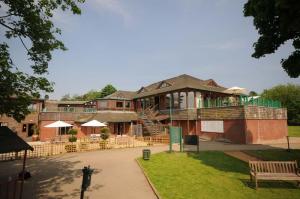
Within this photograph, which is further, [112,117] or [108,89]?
[108,89]

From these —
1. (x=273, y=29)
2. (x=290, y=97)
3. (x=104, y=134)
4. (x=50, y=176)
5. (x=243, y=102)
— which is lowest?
(x=50, y=176)

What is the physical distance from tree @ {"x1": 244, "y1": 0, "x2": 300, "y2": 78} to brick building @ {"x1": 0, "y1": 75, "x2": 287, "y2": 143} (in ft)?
36.5

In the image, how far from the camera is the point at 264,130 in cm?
2577

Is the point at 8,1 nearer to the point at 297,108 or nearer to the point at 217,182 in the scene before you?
the point at 217,182

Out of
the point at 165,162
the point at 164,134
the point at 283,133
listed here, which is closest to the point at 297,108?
the point at 283,133

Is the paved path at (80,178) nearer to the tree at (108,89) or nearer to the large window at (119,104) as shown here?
the large window at (119,104)

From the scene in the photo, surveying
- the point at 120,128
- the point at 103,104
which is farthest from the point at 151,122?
the point at 103,104

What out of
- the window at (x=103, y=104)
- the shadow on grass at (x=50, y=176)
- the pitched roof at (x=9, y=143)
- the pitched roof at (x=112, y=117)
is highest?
the window at (x=103, y=104)

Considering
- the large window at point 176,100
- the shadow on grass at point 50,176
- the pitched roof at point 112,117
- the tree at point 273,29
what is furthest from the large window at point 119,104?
the tree at point 273,29

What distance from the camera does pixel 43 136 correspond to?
32.3 meters

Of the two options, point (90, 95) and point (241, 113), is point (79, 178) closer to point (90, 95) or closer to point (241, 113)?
point (241, 113)

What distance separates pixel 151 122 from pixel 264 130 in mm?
14453

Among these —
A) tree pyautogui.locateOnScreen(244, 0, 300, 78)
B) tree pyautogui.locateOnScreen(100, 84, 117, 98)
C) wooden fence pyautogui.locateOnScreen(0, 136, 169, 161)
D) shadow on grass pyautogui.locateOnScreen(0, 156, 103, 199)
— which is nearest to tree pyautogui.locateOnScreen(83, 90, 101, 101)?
tree pyautogui.locateOnScreen(100, 84, 117, 98)

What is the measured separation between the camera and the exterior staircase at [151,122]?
28.0 meters
